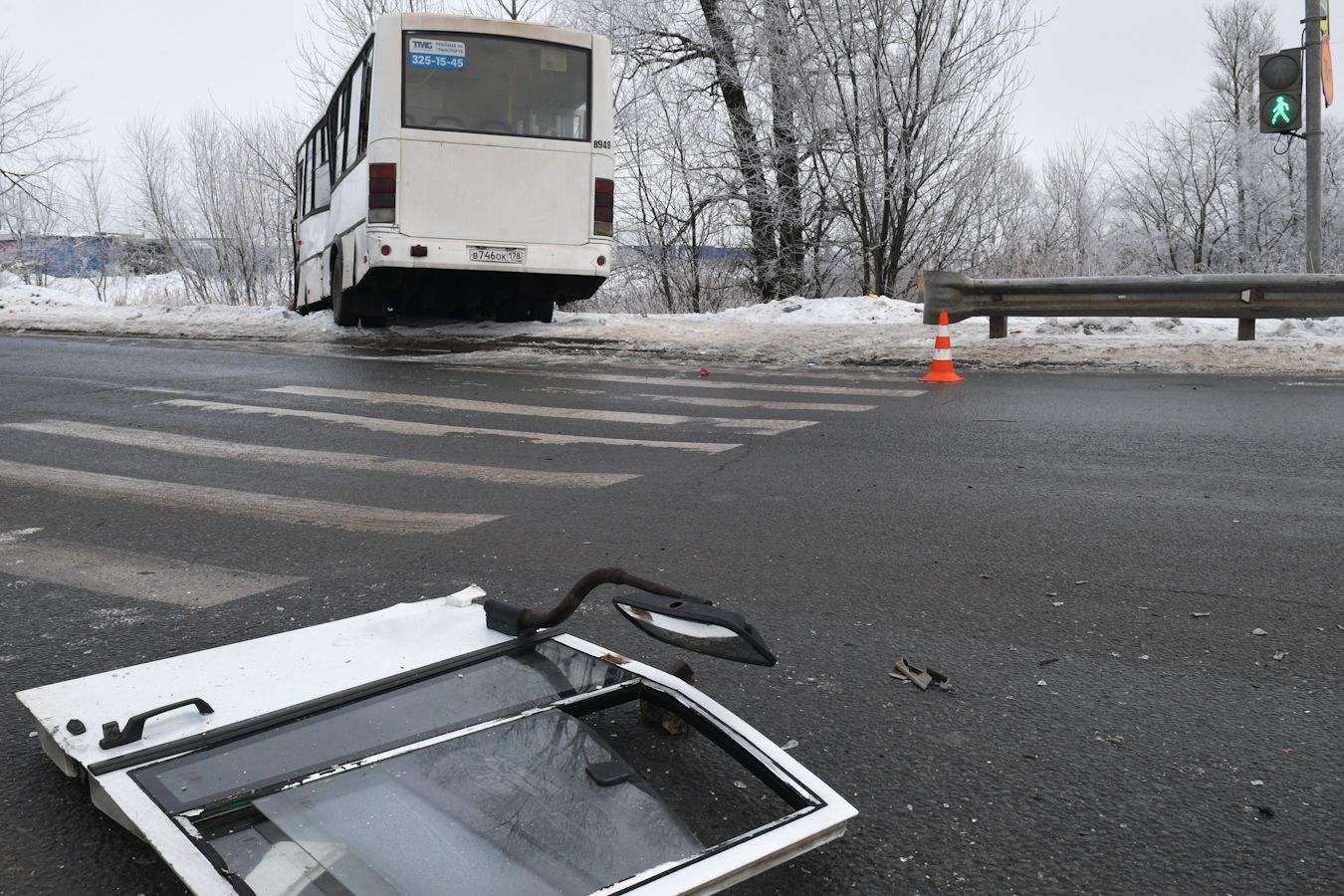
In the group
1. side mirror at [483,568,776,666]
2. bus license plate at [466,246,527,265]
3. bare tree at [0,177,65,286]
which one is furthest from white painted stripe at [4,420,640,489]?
bare tree at [0,177,65,286]

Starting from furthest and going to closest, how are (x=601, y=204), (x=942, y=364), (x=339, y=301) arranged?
1. (x=339, y=301)
2. (x=601, y=204)
3. (x=942, y=364)

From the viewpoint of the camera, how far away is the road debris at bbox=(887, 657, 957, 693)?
3.14 metres

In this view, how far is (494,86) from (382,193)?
1805 millimetres

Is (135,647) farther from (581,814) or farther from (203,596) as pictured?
(581,814)

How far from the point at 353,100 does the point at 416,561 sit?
11696 mm

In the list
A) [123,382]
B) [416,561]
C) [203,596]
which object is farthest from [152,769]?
[123,382]

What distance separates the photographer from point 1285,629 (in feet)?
11.7

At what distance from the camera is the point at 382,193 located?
1302cm

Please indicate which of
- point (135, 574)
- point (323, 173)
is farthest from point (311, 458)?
point (323, 173)

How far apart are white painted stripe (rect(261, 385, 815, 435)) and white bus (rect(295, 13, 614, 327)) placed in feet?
12.0

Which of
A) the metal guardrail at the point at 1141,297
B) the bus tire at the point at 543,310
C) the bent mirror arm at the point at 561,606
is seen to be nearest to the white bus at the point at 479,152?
the bus tire at the point at 543,310

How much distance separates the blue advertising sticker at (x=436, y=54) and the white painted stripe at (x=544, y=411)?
4.70m

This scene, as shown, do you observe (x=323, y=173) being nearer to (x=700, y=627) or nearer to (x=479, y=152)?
(x=479, y=152)

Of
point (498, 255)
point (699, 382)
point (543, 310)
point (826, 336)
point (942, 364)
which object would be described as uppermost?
point (498, 255)
